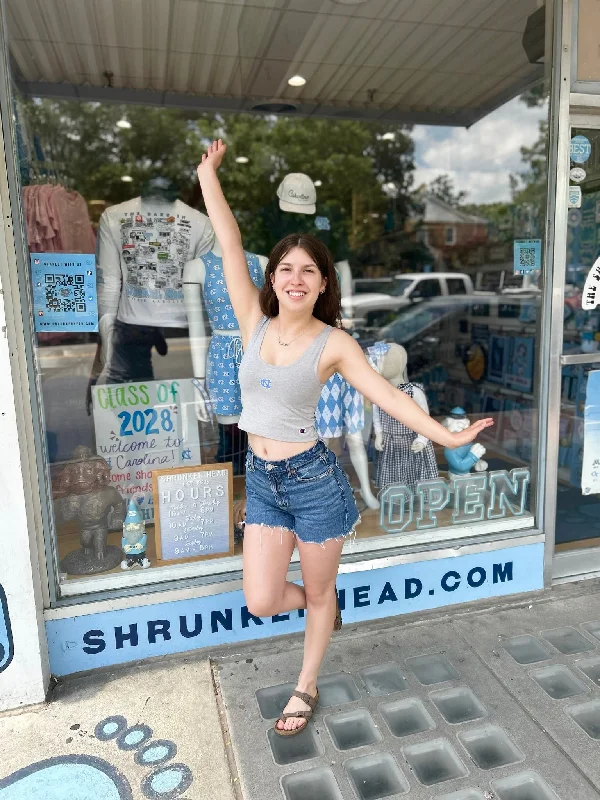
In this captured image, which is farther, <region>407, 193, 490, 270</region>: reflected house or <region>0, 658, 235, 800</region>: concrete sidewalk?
<region>407, 193, 490, 270</region>: reflected house

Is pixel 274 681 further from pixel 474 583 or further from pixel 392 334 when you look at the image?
pixel 392 334

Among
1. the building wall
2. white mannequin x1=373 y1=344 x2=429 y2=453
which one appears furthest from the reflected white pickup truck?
the building wall

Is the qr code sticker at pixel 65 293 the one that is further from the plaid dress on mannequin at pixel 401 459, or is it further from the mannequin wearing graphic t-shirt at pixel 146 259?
the plaid dress on mannequin at pixel 401 459

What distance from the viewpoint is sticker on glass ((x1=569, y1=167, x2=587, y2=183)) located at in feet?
9.28

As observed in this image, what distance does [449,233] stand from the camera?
25.5 ft

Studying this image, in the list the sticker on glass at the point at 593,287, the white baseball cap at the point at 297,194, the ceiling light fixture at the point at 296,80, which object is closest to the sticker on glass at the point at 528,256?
the sticker on glass at the point at 593,287

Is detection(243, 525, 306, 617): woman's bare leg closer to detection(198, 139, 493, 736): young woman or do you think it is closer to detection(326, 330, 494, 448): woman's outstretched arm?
detection(198, 139, 493, 736): young woman

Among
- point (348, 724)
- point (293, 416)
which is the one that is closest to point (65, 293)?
point (293, 416)

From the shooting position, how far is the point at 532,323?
3.22m

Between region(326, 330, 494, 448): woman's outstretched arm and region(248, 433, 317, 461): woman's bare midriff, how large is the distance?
Result: 25cm

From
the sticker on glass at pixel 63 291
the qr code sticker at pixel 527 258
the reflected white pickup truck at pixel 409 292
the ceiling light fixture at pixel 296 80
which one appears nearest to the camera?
the sticker on glass at pixel 63 291

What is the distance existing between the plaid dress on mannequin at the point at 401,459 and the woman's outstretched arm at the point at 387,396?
123 cm

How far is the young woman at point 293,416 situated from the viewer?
1.86 metres

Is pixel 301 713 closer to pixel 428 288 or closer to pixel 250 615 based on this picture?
pixel 250 615
